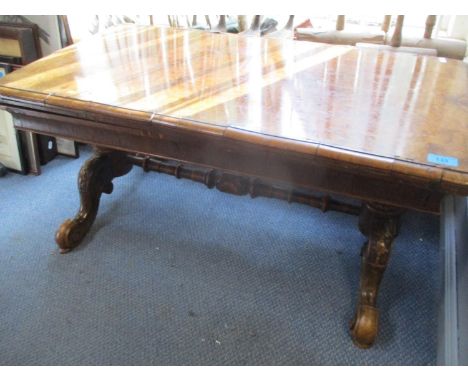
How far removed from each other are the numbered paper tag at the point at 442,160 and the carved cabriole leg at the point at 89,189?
Answer: 1.10 m

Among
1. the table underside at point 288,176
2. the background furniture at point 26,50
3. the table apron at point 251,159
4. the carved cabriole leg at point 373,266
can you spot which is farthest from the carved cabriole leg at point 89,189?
the carved cabriole leg at point 373,266

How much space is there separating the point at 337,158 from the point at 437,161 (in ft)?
0.62

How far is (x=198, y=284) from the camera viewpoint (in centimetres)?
141

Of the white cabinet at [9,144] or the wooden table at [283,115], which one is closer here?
the wooden table at [283,115]

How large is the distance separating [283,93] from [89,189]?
0.84m

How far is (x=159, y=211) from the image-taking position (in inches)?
68.9

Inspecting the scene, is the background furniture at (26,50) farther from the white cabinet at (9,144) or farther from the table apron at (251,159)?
the table apron at (251,159)

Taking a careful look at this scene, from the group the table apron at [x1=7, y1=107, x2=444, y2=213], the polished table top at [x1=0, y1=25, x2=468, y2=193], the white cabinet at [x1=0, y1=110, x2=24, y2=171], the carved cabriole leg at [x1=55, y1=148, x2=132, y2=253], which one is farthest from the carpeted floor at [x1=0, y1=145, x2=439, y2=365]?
the polished table top at [x1=0, y1=25, x2=468, y2=193]

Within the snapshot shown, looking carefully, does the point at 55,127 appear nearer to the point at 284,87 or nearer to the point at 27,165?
the point at 284,87

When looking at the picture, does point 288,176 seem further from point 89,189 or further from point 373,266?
point 89,189

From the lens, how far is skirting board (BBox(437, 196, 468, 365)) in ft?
3.57

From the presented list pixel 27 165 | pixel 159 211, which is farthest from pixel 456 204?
pixel 27 165

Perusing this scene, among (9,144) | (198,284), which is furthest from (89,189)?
(9,144)

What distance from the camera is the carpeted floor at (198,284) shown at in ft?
3.96
